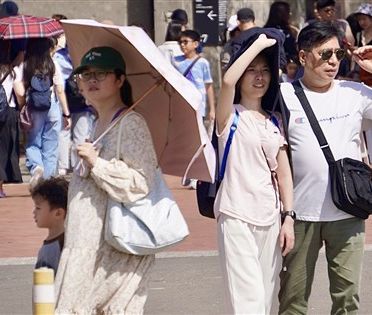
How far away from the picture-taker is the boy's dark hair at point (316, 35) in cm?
741

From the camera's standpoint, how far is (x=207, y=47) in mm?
20422

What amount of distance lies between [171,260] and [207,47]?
392 inches

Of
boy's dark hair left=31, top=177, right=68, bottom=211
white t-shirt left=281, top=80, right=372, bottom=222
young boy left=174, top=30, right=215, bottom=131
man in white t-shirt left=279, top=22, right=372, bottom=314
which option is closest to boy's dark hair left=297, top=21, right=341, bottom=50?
man in white t-shirt left=279, top=22, right=372, bottom=314

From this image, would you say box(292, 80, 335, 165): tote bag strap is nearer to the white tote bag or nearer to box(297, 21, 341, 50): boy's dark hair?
box(297, 21, 341, 50): boy's dark hair

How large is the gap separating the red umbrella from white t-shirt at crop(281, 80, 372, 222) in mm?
6868

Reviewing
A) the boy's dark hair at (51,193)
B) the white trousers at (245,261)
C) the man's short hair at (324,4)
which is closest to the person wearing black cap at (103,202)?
the boy's dark hair at (51,193)

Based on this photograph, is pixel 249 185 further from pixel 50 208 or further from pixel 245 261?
pixel 50 208

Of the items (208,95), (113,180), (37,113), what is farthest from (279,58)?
(208,95)

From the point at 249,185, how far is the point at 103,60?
95cm

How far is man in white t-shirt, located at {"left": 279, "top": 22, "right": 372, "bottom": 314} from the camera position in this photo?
7.35m

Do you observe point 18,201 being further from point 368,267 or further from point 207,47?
point 207,47

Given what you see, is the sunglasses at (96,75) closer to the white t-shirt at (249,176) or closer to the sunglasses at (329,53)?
the white t-shirt at (249,176)

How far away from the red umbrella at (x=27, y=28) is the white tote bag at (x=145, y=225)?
→ 24.3ft

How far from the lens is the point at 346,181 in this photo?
24.0 ft
